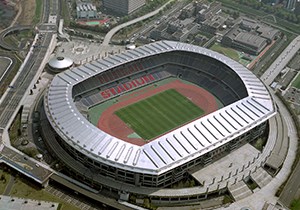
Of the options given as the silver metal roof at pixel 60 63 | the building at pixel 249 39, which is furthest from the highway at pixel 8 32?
the building at pixel 249 39

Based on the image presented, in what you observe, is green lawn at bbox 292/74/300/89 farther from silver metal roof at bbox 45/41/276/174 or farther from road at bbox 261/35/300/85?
silver metal roof at bbox 45/41/276/174

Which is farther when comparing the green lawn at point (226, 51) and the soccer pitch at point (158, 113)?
the green lawn at point (226, 51)

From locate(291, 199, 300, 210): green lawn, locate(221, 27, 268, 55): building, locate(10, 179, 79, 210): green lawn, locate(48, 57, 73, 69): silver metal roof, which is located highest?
locate(221, 27, 268, 55): building

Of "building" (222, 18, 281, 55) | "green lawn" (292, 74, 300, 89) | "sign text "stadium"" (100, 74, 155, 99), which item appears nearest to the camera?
"sign text "stadium"" (100, 74, 155, 99)

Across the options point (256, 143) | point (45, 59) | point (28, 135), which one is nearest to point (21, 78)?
point (45, 59)

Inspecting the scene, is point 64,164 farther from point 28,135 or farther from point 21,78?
point 21,78

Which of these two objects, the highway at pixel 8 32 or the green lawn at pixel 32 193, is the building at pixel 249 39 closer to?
the highway at pixel 8 32

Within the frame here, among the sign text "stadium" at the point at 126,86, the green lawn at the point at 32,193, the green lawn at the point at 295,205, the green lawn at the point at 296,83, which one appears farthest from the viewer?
the green lawn at the point at 296,83

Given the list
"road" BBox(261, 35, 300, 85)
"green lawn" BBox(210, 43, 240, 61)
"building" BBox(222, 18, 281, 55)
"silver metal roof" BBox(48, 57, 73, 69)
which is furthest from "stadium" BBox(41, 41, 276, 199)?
"building" BBox(222, 18, 281, 55)
